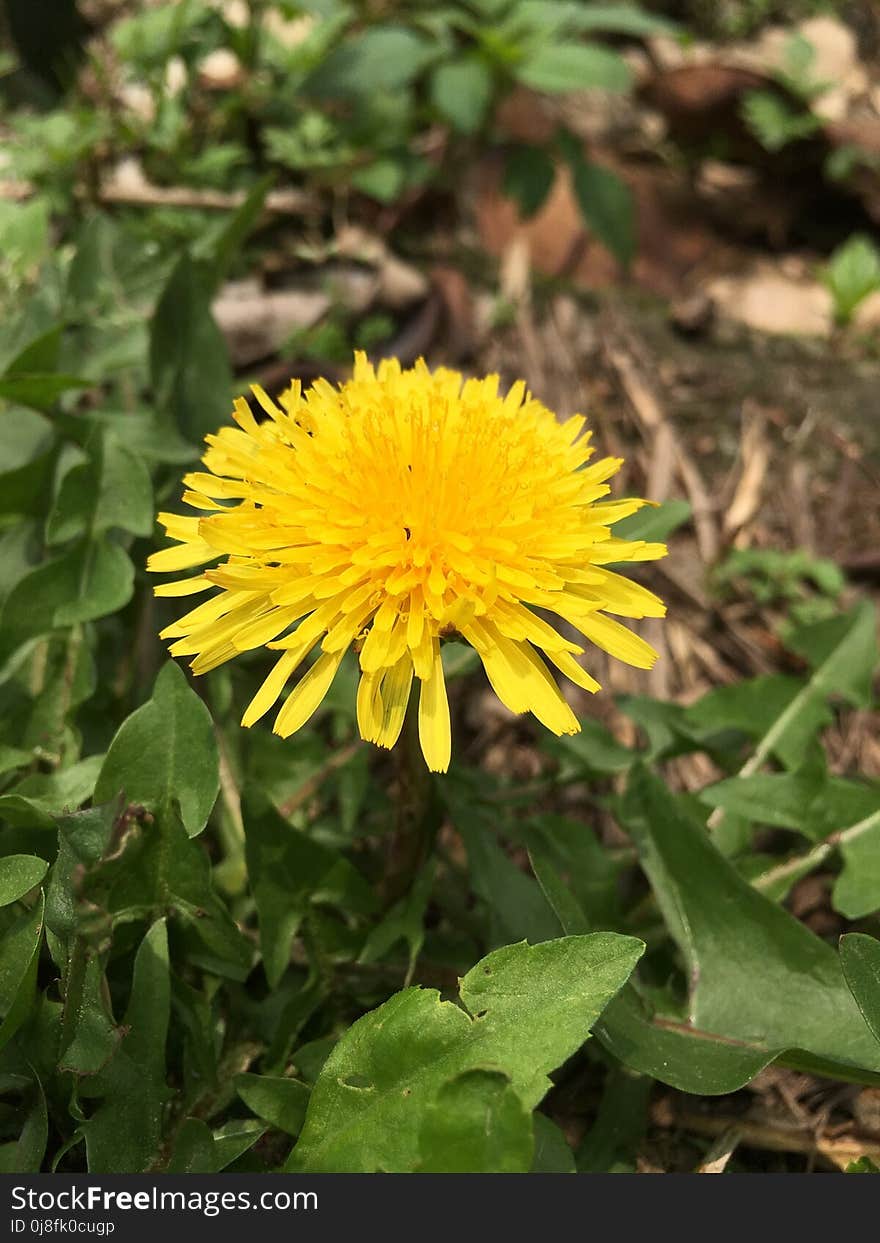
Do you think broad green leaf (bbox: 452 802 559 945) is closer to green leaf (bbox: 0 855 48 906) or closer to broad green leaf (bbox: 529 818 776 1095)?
broad green leaf (bbox: 529 818 776 1095)

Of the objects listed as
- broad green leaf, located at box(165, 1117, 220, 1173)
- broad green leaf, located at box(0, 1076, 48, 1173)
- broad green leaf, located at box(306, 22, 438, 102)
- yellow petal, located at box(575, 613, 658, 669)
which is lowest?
broad green leaf, located at box(165, 1117, 220, 1173)

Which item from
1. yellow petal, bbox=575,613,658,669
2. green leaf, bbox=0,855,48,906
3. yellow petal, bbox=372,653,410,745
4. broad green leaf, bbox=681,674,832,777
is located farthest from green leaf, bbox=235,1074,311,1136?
broad green leaf, bbox=681,674,832,777

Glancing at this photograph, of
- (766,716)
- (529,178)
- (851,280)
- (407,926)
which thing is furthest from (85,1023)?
(851,280)

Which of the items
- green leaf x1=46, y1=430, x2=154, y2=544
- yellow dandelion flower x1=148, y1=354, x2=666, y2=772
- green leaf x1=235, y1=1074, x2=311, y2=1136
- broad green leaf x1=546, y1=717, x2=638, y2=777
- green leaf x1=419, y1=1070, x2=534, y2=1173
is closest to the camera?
green leaf x1=419, y1=1070, x2=534, y2=1173

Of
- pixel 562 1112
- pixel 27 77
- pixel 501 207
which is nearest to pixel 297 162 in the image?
pixel 501 207

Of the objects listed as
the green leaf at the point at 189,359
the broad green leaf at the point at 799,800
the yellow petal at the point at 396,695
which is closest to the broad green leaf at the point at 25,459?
the green leaf at the point at 189,359

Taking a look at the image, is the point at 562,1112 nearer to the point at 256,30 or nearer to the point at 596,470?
the point at 596,470

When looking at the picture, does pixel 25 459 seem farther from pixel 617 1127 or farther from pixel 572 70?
pixel 572 70
